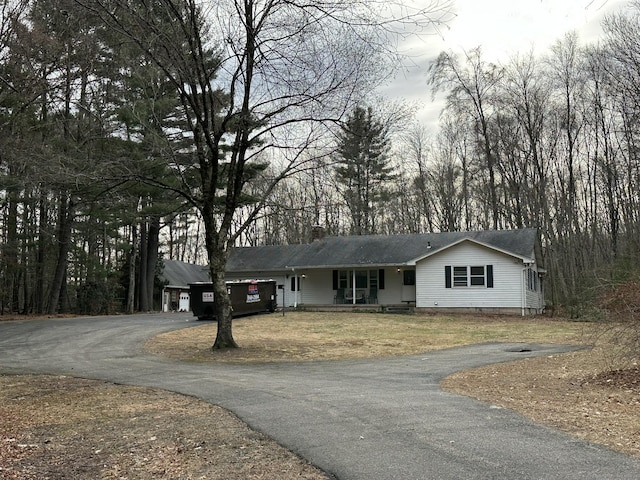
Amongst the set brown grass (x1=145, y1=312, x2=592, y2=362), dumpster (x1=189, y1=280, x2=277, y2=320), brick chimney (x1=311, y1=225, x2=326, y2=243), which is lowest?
brown grass (x1=145, y1=312, x2=592, y2=362)

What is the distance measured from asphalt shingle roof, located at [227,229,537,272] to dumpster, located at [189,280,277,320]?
3.87 m

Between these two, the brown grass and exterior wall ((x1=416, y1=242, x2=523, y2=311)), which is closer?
the brown grass

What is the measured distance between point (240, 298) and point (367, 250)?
8.80m

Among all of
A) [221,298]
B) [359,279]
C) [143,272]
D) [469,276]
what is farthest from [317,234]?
[221,298]

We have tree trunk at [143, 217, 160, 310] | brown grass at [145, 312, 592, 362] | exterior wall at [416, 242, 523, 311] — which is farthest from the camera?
tree trunk at [143, 217, 160, 310]

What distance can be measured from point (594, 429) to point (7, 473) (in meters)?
5.67

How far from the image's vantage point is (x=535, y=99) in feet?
108

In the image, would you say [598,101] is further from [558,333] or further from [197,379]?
[197,379]

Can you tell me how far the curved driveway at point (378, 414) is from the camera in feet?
15.6

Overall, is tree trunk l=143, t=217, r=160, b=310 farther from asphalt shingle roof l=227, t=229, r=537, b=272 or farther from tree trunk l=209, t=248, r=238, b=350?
tree trunk l=209, t=248, r=238, b=350

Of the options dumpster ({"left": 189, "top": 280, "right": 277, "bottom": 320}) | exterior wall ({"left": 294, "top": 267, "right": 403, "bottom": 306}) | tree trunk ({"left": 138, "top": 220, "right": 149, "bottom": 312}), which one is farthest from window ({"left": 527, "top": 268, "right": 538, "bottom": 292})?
tree trunk ({"left": 138, "top": 220, "right": 149, "bottom": 312})

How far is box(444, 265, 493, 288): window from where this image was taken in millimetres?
27250

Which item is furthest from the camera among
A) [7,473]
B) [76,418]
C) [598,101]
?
[598,101]

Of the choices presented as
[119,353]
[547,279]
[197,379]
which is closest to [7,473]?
[197,379]
